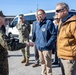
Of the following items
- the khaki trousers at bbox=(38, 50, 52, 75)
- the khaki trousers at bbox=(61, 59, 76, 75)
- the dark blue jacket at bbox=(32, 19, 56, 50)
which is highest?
the dark blue jacket at bbox=(32, 19, 56, 50)

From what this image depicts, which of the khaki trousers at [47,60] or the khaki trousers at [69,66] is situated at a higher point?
the khaki trousers at [69,66]

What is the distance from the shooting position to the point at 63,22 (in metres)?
4.38

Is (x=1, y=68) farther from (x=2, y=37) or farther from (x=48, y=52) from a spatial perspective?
(x=48, y=52)

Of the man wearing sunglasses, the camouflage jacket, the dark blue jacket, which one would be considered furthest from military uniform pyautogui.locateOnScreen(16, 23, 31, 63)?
the man wearing sunglasses

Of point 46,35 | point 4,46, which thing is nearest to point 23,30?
point 46,35

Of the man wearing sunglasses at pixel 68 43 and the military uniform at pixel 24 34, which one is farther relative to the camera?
the military uniform at pixel 24 34

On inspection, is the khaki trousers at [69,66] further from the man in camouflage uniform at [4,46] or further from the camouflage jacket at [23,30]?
the camouflage jacket at [23,30]

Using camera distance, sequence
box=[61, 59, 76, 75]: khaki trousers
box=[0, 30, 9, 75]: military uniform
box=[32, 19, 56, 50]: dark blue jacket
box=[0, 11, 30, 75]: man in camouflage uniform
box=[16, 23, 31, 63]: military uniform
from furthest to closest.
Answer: box=[16, 23, 31, 63]: military uniform → box=[32, 19, 56, 50]: dark blue jacket → box=[61, 59, 76, 75]: khaki trousers → box=[0, 30, 9, 75]: military uniform → box=[0, 11, 30, 75]: man in camouflage uniform

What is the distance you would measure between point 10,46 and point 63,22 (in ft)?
3.44

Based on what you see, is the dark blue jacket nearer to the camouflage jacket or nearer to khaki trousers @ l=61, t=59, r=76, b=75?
khaki trousers @ l=61, t=59, r=76, b=75

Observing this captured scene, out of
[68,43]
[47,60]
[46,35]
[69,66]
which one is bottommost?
[47,60]

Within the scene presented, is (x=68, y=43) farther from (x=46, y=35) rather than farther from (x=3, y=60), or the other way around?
(x=46, y=35)

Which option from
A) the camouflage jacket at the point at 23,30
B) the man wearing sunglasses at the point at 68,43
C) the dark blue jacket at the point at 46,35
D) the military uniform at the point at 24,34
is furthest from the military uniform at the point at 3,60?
the camouflage jacket at the point at 23,30

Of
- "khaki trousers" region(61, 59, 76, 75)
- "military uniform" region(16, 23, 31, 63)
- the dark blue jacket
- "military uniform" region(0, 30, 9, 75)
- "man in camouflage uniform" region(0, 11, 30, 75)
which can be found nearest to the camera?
"man in camouflage uniform" region(0, 11, 30, 75)
